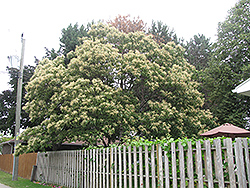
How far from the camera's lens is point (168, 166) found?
18.6 feet

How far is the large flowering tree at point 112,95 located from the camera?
1150 cm

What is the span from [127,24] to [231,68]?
1064 cm

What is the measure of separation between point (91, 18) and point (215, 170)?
21601 mm

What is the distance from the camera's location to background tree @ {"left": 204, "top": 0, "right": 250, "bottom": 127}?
21641mm

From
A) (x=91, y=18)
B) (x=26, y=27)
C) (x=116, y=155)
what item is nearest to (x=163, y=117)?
(x=116, y=155)

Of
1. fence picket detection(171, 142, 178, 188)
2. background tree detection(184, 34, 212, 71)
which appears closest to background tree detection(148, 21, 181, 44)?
background tree detection(184, 34, 212, 71)

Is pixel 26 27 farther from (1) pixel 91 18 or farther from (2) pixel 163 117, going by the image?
(2) pixel 163 117

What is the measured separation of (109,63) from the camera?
A: 42.4ft

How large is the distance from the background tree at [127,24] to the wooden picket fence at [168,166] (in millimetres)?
15664

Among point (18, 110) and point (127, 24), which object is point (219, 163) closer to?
point (18, 110)

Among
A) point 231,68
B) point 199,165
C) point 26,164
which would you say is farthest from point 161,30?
point 199,165

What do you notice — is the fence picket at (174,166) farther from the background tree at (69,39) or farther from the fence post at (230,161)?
the background tree at (69,39)

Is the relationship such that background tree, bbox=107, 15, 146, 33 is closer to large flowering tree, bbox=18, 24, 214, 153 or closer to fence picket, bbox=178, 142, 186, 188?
large flowering tree, bbox=18, 24, 214, 153

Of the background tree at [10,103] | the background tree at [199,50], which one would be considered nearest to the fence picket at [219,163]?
the background tree at [10,103]
